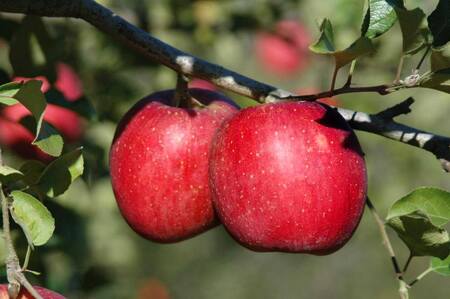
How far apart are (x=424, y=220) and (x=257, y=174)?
0.19m

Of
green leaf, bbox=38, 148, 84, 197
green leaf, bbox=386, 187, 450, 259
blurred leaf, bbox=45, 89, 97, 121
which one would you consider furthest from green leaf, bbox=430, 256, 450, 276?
blurred leaf, bbox=45, 89, 97, 121

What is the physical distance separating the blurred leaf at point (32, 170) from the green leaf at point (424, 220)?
395 millimetres

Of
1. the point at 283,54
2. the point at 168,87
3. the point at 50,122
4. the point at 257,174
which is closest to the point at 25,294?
the point at 257,174

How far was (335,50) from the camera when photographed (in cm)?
99

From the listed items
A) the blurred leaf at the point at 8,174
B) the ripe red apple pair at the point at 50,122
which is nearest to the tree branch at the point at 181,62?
the blurred leaf at the point at 8,174

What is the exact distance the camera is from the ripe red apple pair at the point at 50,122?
1765 millimetres

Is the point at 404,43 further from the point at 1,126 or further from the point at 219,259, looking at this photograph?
the point at 219,259

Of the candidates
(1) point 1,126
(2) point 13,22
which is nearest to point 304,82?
(1) point 1,126

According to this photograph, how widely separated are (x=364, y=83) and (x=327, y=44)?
2.00 m

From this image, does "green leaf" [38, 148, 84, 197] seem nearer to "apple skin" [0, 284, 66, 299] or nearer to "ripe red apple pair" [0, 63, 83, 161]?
"apple skin" [0, 284, 66, 299]

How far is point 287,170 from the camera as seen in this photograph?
1.09m

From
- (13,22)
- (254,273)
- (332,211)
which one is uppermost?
(332,211)

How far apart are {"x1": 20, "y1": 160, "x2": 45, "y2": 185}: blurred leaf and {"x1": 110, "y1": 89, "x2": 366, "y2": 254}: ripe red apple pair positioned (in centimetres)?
18

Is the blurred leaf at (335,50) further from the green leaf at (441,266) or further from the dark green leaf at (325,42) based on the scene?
the green leaf at (441,266)
